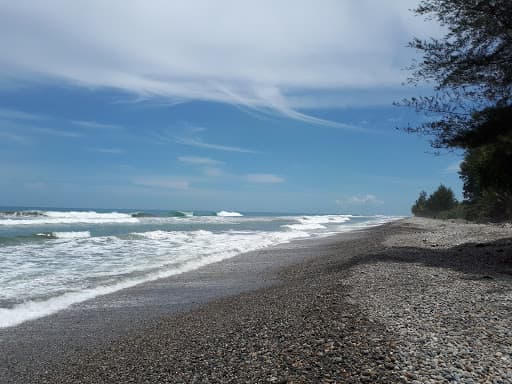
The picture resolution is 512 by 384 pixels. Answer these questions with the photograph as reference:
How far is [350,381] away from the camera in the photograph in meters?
4.30

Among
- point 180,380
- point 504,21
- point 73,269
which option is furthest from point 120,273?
point 504,21

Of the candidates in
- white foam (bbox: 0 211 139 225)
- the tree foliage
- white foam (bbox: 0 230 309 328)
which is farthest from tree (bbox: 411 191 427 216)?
white foam (bbox: 0 230 309 328)

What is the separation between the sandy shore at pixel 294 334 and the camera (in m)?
4.70

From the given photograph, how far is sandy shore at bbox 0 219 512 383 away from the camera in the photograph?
470 centimetres

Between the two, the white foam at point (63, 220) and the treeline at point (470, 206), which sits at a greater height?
the treeline at point (470, 206)

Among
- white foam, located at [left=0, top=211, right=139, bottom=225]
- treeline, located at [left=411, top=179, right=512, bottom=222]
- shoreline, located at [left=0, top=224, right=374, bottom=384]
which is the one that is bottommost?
shoreline, located at [left=0, top=224, right=374, bottom=384]

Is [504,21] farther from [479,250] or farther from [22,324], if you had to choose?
[22,324]

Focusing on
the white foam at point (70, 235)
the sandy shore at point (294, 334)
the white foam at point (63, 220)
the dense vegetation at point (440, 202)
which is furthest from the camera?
the dense vegetation at point (440, 202)

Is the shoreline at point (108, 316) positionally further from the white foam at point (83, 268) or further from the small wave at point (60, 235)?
the small wave at point (60, 235)

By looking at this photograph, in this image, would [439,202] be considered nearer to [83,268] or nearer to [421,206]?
[421,206]

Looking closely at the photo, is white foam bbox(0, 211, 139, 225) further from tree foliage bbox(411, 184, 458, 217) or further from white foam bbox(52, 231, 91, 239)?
tree foliage bbox(411, 184, 458, 217)

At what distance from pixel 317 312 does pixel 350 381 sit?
8.87 ft

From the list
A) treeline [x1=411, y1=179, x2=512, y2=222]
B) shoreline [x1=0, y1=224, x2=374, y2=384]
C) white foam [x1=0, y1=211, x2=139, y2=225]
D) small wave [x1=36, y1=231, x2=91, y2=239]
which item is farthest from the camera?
white foam [x1=0, y1=211, x2=139, y2=225]

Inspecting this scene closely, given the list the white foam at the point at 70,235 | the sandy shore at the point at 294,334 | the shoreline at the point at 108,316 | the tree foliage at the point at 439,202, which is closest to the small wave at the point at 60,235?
the white foam at the point at 70,235
